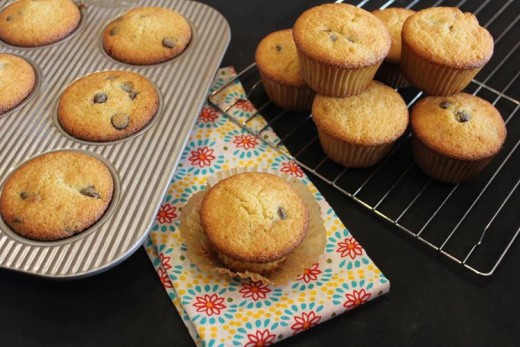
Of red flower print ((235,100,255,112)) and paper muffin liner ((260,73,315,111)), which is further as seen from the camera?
red flower print ((235,100,255,112))

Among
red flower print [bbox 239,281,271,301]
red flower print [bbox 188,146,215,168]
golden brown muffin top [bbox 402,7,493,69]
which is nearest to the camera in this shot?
red flower print [bbox 239,281,271,301]

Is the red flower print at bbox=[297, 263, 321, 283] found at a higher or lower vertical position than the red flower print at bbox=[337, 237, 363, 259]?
lower

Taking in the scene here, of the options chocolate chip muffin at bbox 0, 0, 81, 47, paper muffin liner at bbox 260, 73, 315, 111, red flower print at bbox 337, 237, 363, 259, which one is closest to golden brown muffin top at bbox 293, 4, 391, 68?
paper muffin liner at bbox 260, 73, 315, 111

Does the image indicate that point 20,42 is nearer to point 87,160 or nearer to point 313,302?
point 87,160

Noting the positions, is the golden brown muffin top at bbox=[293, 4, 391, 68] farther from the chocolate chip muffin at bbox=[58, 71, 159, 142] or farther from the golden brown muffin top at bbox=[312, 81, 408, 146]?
the chocolate chip muffin at bbox=[58, 71, 159, 142]

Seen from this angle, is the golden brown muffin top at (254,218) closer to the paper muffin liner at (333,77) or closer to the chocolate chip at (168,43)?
the paper muffin liner at (333,77)

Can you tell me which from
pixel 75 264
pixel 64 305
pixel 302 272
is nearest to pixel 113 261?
pixel 75 264

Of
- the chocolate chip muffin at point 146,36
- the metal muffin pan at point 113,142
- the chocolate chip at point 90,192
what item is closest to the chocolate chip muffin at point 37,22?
the metal muffin pan at point 113,142

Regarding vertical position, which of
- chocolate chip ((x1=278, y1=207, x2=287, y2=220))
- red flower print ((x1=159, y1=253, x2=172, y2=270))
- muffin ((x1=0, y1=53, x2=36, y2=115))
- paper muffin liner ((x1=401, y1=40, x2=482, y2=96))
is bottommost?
red flower print ((x1=159, y1=253, x2=172, y2=270))
